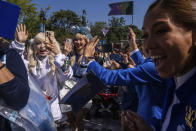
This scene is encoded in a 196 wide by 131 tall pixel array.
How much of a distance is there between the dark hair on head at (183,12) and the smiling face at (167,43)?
2 cm

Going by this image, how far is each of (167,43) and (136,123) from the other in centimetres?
59

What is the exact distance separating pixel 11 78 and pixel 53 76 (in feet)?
7.23

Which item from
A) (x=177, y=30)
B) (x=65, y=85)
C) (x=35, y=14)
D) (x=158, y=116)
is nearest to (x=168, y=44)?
(x=177, y=30)

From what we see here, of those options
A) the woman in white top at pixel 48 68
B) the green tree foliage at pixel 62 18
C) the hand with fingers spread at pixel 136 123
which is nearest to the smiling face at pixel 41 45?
the woman in white top at pixel 48 68

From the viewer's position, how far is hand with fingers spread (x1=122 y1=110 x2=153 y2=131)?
3.92 ft

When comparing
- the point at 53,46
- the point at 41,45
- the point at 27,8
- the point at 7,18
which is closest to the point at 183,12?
the point at 7,18

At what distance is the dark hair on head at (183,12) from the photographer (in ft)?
2.98

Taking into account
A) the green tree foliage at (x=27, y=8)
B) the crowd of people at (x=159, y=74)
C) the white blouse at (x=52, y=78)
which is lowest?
the white blouse at (x=52, y=78)

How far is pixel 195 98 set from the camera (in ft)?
2.70

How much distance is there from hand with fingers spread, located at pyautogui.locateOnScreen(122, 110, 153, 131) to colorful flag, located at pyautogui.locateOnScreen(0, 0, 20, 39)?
104cm

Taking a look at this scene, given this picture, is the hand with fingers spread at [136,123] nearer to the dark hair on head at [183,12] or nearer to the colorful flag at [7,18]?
the dark hair on head at [183,12]

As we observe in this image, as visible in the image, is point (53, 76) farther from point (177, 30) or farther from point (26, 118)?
point (177, 30)

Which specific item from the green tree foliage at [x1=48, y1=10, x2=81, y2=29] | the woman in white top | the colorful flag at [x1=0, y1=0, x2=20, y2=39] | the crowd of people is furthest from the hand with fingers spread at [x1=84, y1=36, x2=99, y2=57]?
the green tree foliage at [x1=48, y1=10, x2=81, y2=29]

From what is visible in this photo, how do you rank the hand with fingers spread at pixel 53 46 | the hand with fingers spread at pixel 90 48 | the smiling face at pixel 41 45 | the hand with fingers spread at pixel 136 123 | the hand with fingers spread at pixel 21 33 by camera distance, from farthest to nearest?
the smiling face at pixel 41 45
the hand with fingers spread at pixel 53 46
the hand with fingers spread at pixel 21 33
the hand with fingers spread at pixel 90 48
the hand with fingers spread at pixel 136 123
